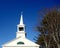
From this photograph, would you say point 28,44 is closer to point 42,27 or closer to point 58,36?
point 42,27

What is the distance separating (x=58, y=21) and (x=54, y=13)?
2.21 meters

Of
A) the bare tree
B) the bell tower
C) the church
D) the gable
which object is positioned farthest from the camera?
the bell tower

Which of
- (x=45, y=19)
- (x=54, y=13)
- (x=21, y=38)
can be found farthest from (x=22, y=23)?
(x=54, y=13)

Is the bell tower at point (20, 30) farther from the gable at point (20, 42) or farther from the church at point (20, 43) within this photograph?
the gable at point (20, 42)

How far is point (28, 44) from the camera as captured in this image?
176 ft

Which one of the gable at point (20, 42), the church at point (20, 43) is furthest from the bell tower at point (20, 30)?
the gable at point (20, 42)

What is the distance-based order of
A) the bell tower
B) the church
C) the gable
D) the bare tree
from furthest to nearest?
the bell tower
the gable
the church
the bare tree

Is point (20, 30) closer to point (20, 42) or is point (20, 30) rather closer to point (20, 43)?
point (20, 42)

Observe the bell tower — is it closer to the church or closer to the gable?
the church

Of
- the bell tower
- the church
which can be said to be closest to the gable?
the church

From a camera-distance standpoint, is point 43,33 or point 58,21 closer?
point 58,21

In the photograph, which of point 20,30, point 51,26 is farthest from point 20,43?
point 51,26

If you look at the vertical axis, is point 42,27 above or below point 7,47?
above

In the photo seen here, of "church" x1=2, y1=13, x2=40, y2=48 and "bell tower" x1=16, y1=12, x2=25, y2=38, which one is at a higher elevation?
"bell tower" x1=16, y1=12, x2=25, y2=38
